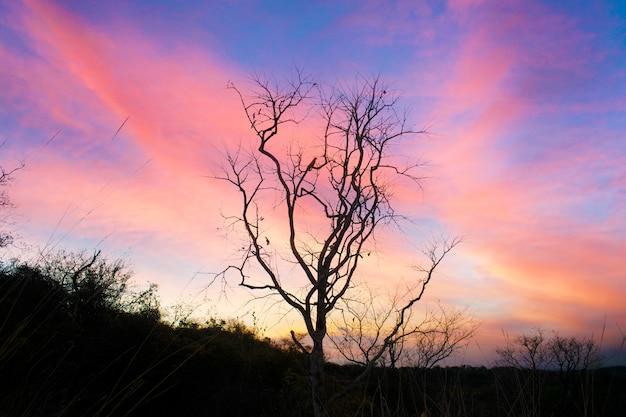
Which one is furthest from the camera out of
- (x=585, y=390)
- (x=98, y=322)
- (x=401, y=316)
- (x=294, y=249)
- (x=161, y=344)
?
(x=161, y=344)

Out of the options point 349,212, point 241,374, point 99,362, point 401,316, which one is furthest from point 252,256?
point 241,374

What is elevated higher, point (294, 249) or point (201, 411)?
point (294, 249)

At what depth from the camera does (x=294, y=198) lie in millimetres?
16141

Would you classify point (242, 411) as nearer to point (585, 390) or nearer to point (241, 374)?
point (241, 374)

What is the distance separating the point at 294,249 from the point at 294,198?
1.78 meters

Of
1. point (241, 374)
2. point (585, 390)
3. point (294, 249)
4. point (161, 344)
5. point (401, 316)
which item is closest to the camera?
point (585, 390)

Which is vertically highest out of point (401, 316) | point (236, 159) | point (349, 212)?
point (236, 159)

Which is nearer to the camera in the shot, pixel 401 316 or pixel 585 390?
pixel 585 390

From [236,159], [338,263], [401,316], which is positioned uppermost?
[236,159]

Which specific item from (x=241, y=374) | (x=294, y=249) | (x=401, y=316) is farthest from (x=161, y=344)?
(x=401, y=316)

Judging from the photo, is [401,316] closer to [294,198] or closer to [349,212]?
[349,212]

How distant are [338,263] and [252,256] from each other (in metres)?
2.95

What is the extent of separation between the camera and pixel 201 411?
21203 mm

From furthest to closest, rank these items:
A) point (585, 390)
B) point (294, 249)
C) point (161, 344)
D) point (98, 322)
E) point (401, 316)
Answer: point (161, 344)
point (98, 322)
point (401, 316)
point (294, 249)
point (585, 390)
